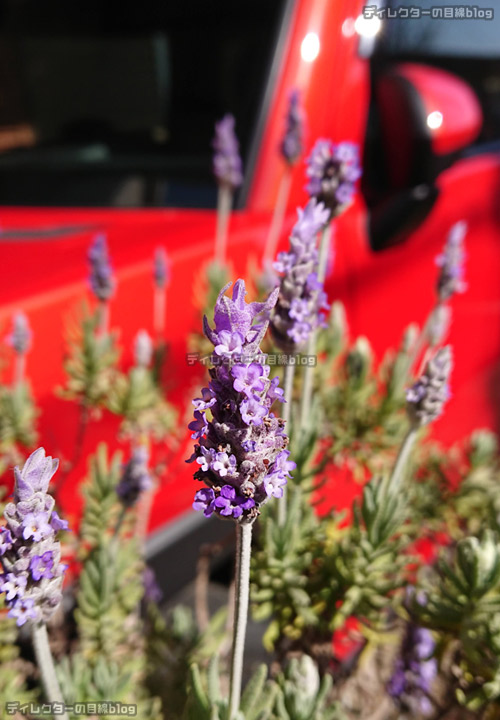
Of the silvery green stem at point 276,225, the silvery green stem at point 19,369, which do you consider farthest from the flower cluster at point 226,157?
the silvery green stem at point 19,369

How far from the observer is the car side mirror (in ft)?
5.32

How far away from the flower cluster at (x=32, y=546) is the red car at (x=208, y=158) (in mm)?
636

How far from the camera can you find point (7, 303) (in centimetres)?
126

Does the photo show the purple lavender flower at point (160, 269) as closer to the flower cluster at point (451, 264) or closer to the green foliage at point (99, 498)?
the green foliage at point (99, 498)

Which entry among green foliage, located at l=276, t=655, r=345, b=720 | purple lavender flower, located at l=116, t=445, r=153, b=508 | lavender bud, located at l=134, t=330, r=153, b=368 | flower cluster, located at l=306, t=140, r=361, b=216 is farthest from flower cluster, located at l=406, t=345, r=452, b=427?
lavender bud, located at l=134, t=330, r=153, b=368

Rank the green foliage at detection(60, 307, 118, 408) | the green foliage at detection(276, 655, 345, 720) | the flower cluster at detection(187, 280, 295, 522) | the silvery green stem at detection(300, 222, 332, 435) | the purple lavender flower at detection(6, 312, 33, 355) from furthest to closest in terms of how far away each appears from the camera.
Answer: the green foliage at detection(60, 307, 118, 408) → the purple lavender flower at detection(6, 312, 33, 355) → the silvery green stem at detection(300, 222, 332, 435) → the green foliage at detection(276, 655, 345, 720) → the flower cluster at detection(187, 280, 295, 522)

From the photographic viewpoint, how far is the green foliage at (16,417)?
3.97 feet

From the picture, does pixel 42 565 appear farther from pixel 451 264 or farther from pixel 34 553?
pixel 451 264

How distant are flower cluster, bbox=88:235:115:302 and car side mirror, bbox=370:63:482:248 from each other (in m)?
0.86

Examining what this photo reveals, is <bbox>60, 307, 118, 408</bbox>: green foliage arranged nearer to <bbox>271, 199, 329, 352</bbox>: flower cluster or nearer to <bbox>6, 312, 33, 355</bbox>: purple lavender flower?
<bbox>6, 312, 33, 355</bbox>: purple lavender flower

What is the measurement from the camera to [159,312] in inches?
60.1

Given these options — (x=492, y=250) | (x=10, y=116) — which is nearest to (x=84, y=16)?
(x=10, y=116)

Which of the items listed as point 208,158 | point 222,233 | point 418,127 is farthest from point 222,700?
point 208,158

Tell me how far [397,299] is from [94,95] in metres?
1.22
